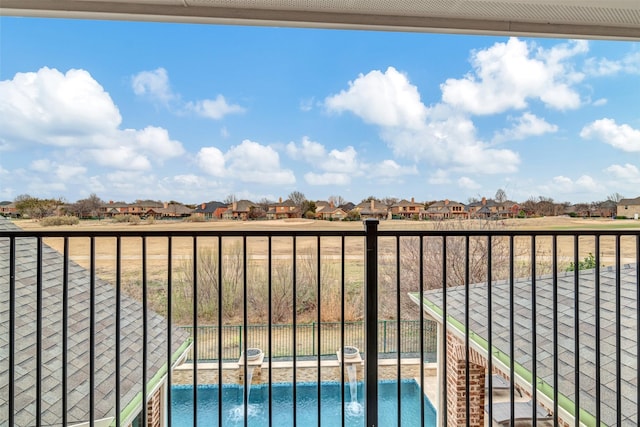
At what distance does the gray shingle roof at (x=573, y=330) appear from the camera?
6.12 feet

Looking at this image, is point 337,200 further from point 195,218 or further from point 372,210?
point 195,218

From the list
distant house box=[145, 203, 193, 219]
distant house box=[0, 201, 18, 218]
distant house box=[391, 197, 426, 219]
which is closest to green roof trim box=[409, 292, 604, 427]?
distant house box=[391, 197, 426, 219]

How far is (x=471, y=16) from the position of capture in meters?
1.97

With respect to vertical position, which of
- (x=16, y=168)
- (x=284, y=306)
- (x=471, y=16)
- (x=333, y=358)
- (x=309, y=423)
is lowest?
(x=309, y=423)

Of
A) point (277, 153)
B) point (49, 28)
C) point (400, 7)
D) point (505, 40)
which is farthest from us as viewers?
point (277, 153)

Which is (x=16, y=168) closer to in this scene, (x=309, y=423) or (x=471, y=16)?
(x=471, y=16)

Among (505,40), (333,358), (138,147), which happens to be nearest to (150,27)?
(138,147)

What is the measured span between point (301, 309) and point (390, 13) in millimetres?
2267

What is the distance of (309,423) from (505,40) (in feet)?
18.5

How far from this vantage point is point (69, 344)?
2.02 metres

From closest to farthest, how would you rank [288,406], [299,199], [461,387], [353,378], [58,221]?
[58,221]
[299,199]
[461,387]
[353,378]
[288,406]

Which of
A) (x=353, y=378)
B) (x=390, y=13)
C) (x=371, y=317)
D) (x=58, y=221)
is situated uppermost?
(x=390, y=13)

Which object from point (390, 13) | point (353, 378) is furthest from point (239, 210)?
point (353, 378)

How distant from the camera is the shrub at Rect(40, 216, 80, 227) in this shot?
90.7 inches
